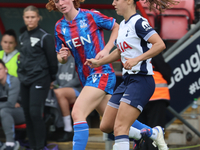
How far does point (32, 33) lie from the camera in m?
5.55

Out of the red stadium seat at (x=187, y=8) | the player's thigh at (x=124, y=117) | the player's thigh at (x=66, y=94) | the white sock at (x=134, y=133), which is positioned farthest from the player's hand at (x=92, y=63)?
the red stadium seat at (x=187, y=8)

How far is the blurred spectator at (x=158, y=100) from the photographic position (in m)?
4.89

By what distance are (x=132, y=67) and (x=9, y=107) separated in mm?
3016

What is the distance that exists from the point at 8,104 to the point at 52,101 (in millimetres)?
695

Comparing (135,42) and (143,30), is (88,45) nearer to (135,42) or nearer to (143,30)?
(135,42)

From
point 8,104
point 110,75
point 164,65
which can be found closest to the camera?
point 110,75

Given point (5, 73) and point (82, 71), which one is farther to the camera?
point (5, 73)

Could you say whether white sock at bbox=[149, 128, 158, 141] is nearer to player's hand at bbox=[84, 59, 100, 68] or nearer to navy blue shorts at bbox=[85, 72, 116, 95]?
navy blue shorts at bbox=[85, 72, 116, 95]

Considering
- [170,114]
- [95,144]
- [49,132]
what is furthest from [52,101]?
[170,114]

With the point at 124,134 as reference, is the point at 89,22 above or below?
above

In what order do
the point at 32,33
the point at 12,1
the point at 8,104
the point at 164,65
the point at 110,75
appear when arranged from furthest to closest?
the point at 12,1
the point at 8,104
the point at 32,33
the point at 164,65
the point at 110,75

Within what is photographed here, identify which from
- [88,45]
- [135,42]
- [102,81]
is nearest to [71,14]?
[88,45]

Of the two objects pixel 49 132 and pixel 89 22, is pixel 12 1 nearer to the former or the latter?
pixel 49 132

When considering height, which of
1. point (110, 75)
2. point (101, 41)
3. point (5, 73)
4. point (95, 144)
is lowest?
point (95, 144)
